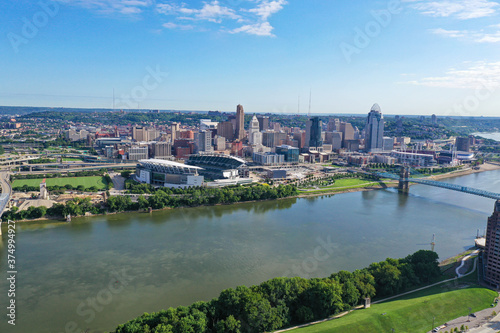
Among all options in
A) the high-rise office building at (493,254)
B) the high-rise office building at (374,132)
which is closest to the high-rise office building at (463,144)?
the high-rise office building at (374,132)

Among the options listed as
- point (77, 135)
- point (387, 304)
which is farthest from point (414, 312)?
point (77, 135)

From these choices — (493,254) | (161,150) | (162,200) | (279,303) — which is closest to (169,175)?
(162,200)

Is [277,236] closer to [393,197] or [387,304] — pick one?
[387,304]

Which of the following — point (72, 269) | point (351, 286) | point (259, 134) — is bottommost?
point (72, 269)

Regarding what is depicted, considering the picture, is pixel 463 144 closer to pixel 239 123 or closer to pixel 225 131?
pixel 239 123

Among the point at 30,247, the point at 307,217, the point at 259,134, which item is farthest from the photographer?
the point at 259,134

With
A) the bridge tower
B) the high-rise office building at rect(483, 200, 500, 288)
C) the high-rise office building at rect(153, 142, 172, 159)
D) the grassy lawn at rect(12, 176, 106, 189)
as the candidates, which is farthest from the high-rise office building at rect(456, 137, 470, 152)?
the grassy lawn at rect(12, 176, 106, 189)

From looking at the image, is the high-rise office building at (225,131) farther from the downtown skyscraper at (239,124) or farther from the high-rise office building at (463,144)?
the high-rise office building at (463,144)
